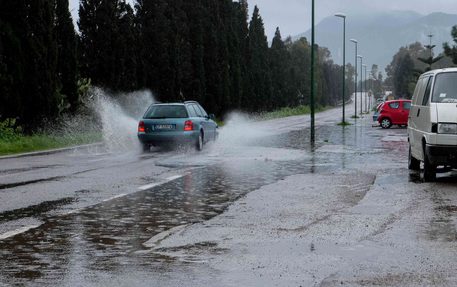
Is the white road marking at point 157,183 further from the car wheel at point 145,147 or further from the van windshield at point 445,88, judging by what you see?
the car wheel at point 145,147

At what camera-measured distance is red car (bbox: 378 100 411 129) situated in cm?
4641

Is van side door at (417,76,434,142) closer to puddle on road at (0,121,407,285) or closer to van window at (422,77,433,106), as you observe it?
van window at (422,77,433,106)

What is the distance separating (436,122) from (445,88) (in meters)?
0.94

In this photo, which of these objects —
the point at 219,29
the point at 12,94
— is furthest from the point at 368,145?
the point at 219,29

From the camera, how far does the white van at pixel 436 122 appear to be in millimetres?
13703

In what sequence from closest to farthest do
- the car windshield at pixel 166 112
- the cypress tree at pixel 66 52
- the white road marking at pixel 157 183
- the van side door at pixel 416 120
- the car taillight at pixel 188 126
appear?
the white road marking at pixel 157 183 < the van side door at pixel 416 120 < the car taillight at pixel 188 126 < the car windshield at pixel 166 112 < the cypress tree at pixel 66 52

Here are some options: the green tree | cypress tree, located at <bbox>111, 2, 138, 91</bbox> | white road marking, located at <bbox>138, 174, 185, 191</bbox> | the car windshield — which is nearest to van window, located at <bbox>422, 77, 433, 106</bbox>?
white road marking, located at <bbox>138, 174, 185, 191</bbox>

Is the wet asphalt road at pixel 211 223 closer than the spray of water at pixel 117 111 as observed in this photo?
Yes

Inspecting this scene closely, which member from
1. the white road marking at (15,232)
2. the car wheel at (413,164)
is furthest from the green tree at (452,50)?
the white road marking at (15,232)

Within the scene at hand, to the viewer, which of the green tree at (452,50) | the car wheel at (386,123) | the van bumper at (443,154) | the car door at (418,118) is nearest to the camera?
the van bumper at (443,154)

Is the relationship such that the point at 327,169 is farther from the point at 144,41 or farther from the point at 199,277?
the point at 144,41

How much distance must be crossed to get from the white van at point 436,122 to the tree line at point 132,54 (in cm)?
1526

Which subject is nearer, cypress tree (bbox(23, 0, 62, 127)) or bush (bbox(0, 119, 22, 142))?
bush (bbox(0, 119, 22, 142))

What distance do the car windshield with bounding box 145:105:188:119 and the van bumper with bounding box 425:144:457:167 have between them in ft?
36.8
